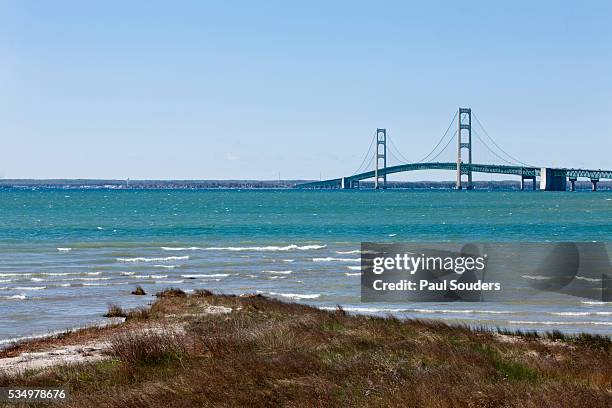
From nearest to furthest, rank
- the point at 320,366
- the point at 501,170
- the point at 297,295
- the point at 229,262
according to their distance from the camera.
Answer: the point at 320,366 → the point at 297,295 → the point at 229,262 → the point at 501,170

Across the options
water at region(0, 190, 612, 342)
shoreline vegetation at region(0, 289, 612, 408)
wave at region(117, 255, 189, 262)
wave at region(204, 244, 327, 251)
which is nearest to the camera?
shoreline vegetation at region(0, 289, 612, 408)

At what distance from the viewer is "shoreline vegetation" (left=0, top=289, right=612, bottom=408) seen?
27.7 ft

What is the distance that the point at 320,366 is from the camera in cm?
1017

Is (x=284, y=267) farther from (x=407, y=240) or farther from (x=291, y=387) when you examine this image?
(x=291, y=387)

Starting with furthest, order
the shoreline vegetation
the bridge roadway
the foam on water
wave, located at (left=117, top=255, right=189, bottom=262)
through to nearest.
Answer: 1. the bridge roadway
2. the foam on water
3. wave, located at (left=117, top=255, right=189, bottom=262)
4. the shoreline vegetation

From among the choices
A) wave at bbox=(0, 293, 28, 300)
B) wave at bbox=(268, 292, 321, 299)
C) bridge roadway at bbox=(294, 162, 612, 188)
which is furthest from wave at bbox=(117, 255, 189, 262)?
bridge roadway at bbox=(294, 162, 612, 188)

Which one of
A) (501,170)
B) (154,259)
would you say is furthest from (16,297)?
(501,170)

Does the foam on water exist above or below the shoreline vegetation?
below

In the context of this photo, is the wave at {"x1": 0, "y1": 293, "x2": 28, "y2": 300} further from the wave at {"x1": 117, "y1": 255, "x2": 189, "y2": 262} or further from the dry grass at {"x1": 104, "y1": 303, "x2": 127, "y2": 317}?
the wave at {"x1": 117, "y1": 255, "x2": 189, "y2": 262}

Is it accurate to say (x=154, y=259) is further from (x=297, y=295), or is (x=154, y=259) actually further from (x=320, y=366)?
(x=320, y=366)

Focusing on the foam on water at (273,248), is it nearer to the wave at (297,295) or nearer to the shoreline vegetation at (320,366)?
the wave at (297,295)

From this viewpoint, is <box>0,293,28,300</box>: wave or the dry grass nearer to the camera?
the dry grass

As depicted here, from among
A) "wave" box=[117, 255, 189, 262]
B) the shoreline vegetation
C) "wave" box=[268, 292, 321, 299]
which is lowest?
"wave" box=[117, 255, 189, 262]

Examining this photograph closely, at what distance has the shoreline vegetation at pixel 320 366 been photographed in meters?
8.44
